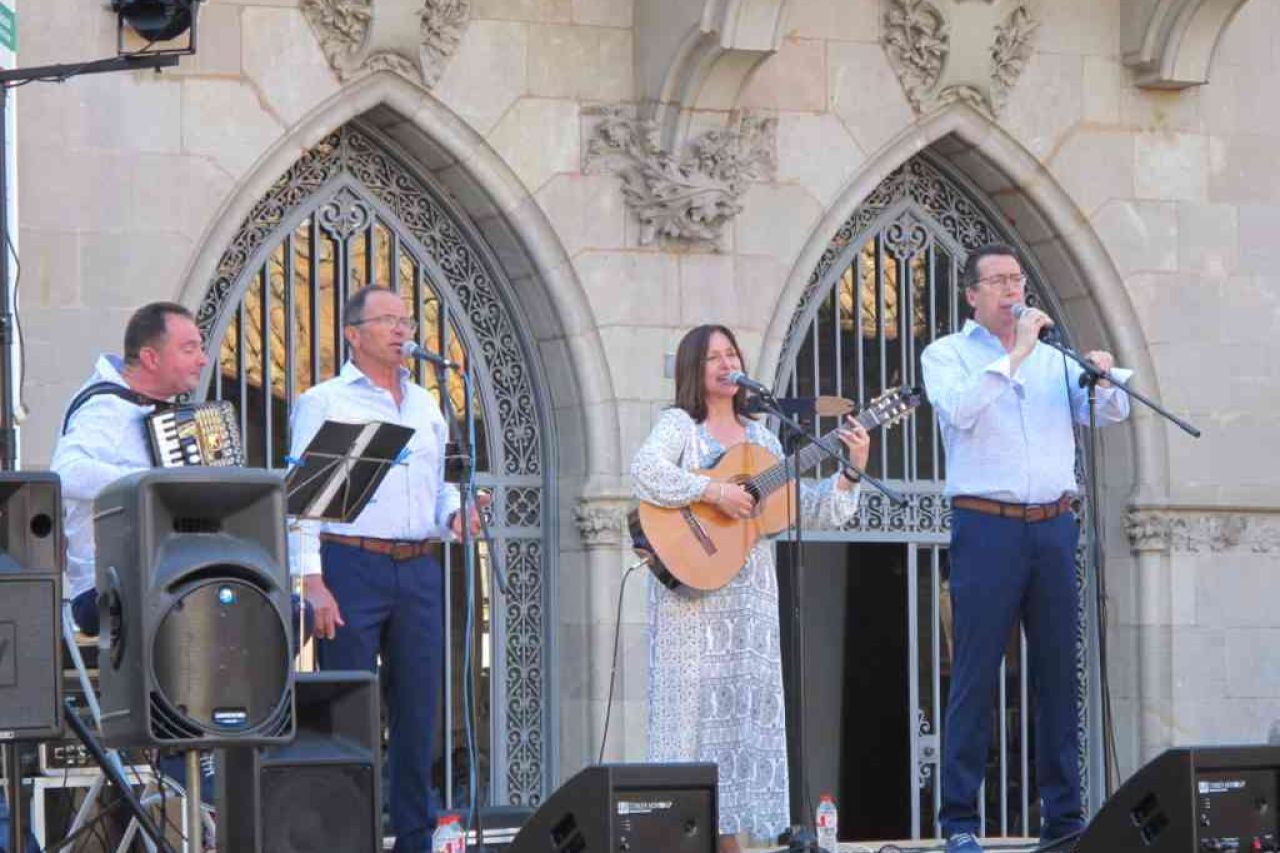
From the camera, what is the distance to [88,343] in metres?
11.0

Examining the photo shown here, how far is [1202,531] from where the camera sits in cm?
1304

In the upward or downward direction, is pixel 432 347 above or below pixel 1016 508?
above

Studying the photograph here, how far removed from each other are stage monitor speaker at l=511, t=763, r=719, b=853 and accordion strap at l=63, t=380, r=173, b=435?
1844 mm

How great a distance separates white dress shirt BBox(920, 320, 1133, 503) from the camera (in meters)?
8.66

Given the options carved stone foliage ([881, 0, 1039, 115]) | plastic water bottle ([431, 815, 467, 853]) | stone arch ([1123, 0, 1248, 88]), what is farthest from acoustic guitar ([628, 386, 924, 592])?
stone arch ([1123, 0, 1248, 88])

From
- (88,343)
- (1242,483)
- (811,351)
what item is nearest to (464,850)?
(88,343)

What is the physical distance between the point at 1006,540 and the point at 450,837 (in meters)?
2.12

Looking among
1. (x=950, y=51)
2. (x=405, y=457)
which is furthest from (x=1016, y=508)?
(x=950, y=51)

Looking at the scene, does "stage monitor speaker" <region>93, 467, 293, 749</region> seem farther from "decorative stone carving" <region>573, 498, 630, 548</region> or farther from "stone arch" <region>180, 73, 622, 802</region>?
"decorative stone carving" <region>573, 498, 630, 548</region>

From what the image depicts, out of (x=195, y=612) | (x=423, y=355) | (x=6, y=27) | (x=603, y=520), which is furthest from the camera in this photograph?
(x=603, y=520)

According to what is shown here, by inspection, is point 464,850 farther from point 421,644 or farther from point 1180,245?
point 1180,245

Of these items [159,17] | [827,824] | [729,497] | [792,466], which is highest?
[159,17]

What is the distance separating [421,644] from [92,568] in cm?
111

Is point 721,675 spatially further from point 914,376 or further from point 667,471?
point 914,376
